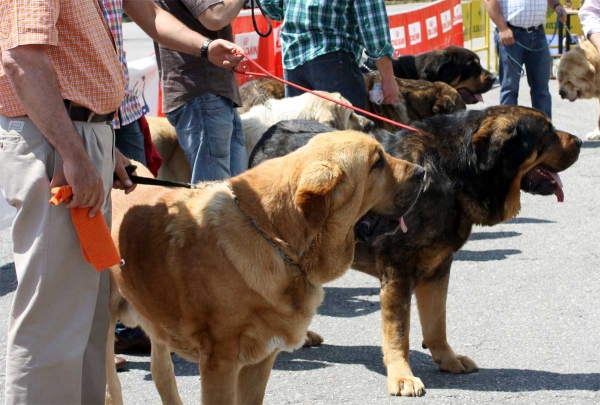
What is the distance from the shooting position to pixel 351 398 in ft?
13.8

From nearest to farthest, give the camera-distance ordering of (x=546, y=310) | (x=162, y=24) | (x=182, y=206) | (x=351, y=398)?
1. (x=182, y=206)
2. (x=162, y=24)
3. (x=351, y=398)
4. (x=546, y=310)

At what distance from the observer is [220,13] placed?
4.40 m

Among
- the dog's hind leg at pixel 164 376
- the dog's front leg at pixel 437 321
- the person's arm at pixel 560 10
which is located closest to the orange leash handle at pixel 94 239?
the dog's hind leg at pixel 164 376

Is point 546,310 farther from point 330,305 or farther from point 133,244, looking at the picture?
point 133,244

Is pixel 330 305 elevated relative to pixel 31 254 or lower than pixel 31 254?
lower

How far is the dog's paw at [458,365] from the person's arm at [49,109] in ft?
8.08

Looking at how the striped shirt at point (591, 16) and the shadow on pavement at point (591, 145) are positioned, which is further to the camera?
the shadow on pavement at point (591, 145)

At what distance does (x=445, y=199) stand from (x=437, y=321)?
0.70 meters

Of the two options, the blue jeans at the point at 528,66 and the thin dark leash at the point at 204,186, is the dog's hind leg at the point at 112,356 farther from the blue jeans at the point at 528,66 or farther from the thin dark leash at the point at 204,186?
the blue jeans at the point at 528,66

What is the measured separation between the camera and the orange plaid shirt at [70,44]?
2.66 meters

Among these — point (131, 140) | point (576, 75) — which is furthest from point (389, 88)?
point (576, 75)

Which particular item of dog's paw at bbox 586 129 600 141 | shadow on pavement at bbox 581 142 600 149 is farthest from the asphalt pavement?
dog's paw at bbox 586 129 600 141

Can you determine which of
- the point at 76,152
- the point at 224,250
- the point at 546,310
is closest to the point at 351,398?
the point at 224,250

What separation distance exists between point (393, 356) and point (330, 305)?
1.52 meters
